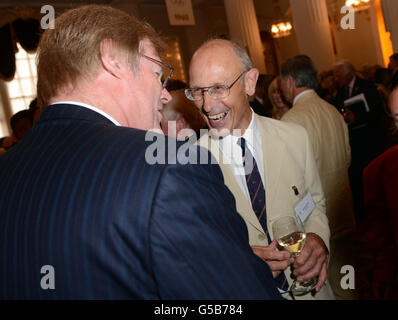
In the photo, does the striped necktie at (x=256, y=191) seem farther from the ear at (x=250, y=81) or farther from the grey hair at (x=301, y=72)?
the grey hair at (x=301, y=72)

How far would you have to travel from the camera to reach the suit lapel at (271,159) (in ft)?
5.85

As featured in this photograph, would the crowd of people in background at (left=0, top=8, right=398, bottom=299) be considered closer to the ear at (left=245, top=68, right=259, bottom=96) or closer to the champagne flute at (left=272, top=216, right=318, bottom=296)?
the ear at (left=245, top=68, right=259, bottom=96)

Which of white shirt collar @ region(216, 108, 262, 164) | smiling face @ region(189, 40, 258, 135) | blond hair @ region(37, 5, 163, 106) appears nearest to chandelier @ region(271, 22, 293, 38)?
smiling face @ region(189, 40, 258, 135)

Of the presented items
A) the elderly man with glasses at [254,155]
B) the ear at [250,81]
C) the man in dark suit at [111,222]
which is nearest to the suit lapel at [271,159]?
the elderly man with glasses at [254,155]

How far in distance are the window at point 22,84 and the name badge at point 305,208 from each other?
1148cm

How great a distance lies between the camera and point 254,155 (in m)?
1.93

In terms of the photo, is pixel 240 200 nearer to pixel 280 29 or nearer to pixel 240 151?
pixel 240 151

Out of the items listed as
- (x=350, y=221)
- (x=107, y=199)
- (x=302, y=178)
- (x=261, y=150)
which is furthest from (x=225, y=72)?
(x=350, y=221)

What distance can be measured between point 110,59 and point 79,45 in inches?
3.4

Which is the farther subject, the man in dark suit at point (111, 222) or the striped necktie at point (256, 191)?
the striped necktie at point (256, 191)

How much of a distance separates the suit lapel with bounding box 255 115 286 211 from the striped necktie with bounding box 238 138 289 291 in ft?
0.11

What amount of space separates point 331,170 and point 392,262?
47.8 inches

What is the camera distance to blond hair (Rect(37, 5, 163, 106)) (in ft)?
3.03
